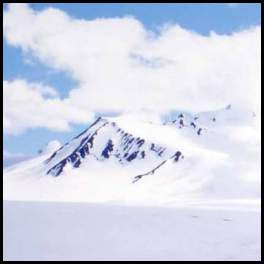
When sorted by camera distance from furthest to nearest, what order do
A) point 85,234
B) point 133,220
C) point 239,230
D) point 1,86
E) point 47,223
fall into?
point 133,220, point 47,223, point 239,230, point 85,234, point 1,86

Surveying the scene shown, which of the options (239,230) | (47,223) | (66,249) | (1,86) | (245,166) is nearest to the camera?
(1,86)

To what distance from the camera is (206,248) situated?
21953 millimetres

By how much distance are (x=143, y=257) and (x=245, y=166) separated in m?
176

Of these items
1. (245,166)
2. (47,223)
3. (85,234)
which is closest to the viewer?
(85,234)

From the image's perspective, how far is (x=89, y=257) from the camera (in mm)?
20078

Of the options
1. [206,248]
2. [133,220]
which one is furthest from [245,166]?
[206,248]

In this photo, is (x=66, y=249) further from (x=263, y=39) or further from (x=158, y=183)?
(x=158, y=183)

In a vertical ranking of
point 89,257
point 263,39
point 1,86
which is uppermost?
point 263,39

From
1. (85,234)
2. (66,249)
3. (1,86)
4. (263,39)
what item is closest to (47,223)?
(85,234)

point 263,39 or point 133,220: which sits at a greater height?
point 263,39

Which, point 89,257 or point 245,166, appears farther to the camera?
point 245,166

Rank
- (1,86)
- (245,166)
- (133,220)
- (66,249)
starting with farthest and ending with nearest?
(245,166) → (133,220) → (66,249) → (1,86)

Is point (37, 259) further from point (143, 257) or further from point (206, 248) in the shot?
point (206, 248)

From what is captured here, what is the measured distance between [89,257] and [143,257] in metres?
2.16
